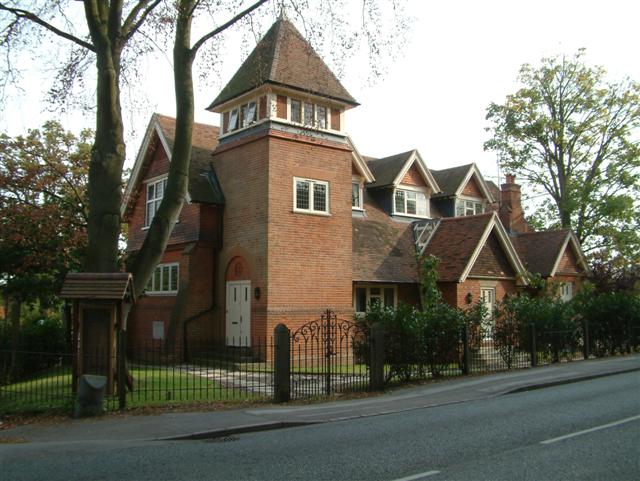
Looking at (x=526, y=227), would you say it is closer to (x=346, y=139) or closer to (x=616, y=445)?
(x=346, y=139)

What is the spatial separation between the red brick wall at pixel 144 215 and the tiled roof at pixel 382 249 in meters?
6.50

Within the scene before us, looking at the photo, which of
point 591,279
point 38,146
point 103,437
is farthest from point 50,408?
point 591,279

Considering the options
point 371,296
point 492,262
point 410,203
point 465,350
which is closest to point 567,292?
point 492,262

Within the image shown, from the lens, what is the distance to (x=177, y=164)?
15.1 meters

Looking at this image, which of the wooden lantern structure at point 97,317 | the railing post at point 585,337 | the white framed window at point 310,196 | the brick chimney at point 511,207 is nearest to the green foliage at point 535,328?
the railing post at point 585,337

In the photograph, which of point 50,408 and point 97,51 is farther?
point 97,51

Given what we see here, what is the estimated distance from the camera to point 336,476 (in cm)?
716

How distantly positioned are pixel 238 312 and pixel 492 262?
38.4 feet

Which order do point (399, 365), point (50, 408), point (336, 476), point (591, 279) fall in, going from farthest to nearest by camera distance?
point (591, 279), point (399, 365), point (50, 408), point (336, 476)

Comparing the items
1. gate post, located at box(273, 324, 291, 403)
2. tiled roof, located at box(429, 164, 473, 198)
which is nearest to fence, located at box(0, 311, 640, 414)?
gate post, located at box(273, 324, 291, 403)

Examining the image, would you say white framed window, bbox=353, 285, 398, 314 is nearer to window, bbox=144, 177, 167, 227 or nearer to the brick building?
the brick building

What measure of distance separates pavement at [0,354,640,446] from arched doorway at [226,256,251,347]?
27.2 feet

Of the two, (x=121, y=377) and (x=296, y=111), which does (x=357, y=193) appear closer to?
(x=296, y=111)

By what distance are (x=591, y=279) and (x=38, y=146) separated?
90.6 feet
